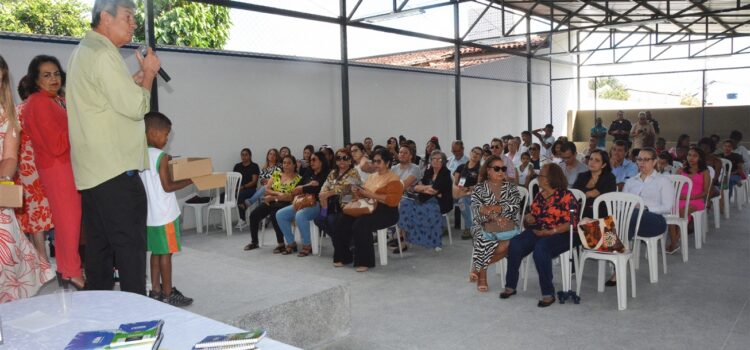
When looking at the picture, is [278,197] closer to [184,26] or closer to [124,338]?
[124,338]

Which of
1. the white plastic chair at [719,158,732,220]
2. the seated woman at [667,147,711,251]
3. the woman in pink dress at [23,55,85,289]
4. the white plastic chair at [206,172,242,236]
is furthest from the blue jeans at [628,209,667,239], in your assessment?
the white plastic chair at [206,172,242,236]

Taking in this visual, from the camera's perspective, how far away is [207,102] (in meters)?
7.46

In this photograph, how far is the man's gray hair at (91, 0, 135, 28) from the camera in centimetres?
205

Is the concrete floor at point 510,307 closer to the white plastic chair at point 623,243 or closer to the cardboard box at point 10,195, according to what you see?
the white plastic chair at point 623,243

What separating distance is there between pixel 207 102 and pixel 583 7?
8633 millimetres

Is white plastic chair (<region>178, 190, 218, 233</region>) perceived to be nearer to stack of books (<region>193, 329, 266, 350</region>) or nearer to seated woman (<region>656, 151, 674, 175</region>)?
seated woman (<region>656, 151, 674, 175</region>)

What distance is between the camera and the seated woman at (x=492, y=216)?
433cm

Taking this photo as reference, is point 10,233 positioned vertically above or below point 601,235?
above

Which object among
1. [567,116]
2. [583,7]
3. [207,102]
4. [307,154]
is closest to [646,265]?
[307,154]

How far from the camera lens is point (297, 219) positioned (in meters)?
5.74

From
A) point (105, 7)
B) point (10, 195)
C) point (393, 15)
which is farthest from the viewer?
point (393, 15)

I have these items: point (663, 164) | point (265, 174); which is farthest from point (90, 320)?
point (663, 164)

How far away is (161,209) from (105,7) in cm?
118

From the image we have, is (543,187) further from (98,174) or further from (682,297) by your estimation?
(98,174)
